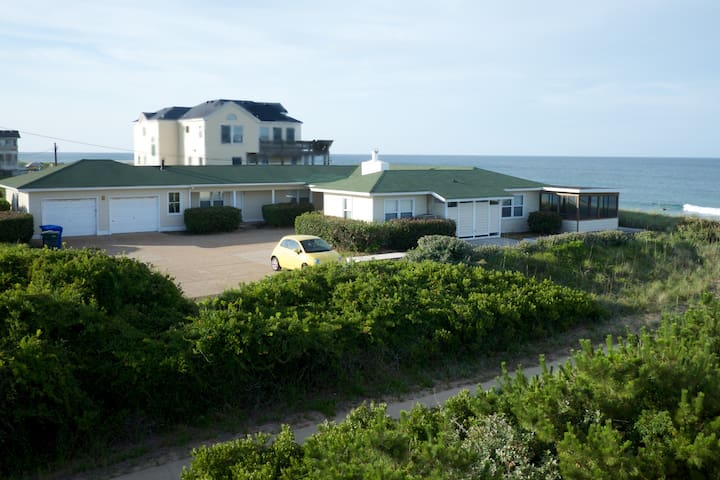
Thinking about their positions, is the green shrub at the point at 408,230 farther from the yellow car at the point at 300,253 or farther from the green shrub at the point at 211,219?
the green shrub at the point at 211,219

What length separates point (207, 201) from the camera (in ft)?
118

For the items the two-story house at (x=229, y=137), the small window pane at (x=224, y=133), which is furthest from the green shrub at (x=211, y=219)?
the small window pane at (x=224, y=133)

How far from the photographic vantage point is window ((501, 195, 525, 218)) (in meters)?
34.8

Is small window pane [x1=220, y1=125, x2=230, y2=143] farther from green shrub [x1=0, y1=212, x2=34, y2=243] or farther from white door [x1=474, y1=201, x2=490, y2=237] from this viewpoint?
white door [x1=474, y1=201, x2=490, y2=237]

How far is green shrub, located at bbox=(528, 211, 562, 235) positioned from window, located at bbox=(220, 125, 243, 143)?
26.8 m

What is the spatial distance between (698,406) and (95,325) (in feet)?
26.0

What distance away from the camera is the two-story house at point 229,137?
172 ft

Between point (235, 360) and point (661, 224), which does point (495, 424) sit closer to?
point (235, 360)

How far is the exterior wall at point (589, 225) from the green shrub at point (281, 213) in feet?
45.4

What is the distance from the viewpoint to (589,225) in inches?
1357

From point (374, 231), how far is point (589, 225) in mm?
Result: 12914

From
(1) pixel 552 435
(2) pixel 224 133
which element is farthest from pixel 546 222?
(1) pixel 552 435

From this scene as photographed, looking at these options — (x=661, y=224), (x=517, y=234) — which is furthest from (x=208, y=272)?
(x=661, y=224)

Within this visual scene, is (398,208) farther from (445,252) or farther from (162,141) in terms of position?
(162,141)
